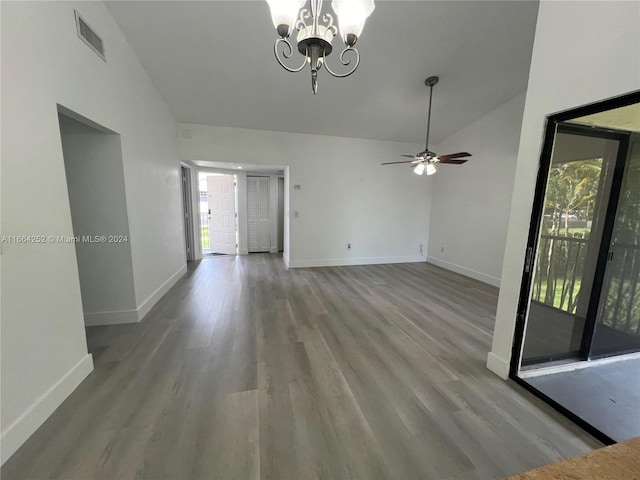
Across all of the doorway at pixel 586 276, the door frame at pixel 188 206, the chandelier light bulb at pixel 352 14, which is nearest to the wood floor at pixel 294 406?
the doorway at pixel 586 276

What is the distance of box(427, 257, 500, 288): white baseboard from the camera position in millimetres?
4367

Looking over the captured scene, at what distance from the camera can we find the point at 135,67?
2.88 meters

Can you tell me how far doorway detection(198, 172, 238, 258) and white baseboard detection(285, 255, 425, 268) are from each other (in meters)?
1.95

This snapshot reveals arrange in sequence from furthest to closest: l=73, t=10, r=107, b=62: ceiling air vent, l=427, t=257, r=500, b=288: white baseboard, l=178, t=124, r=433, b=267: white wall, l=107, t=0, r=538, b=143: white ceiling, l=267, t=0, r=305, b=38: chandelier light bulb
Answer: l=178, t=124, r=433, b=267: white wall
l=427, t=257, r=500, b=288: white baseboard
l=107, t=0, r=538, b=143: white ceiling
l=73, t=10, r=107, b=62: ceiling air vent
l=267, t=0, r=305, b=38: chandelier light bulb

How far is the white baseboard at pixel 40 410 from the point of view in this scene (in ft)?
4.33

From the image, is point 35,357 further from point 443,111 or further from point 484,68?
point 443,111

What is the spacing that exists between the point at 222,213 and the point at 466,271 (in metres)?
5.75

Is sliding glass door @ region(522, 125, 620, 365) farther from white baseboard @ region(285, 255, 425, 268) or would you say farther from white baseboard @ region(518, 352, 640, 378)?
white baseboard @ region(285, 255, 425, 268)

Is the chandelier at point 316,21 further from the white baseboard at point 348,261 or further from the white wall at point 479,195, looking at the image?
the white baseboard at point 348,261

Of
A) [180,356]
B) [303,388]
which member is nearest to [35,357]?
[180,356]

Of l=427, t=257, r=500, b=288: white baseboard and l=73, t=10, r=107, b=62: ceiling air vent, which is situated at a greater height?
l=73, t=10, r=107, b=62: ceiling air vent

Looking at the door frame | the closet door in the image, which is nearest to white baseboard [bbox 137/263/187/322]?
the door frame

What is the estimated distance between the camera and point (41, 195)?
1.55m

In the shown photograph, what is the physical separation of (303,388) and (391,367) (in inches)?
31.1
